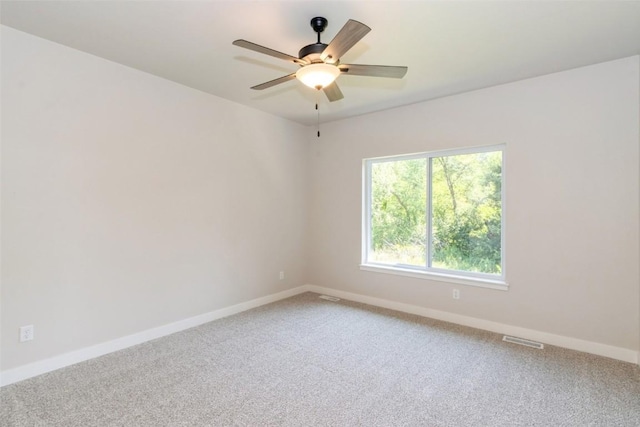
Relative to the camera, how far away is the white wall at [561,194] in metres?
2.81

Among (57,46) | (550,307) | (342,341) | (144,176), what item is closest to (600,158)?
(550,307)

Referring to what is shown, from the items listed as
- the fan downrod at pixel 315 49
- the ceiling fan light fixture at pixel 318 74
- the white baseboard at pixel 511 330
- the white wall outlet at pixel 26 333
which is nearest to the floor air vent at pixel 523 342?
the white baseboard at pixel 511 330

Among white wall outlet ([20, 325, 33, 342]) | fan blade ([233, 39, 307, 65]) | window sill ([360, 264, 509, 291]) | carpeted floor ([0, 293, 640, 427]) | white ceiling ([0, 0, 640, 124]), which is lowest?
carpeted floor ([0, 293, 640, 427])

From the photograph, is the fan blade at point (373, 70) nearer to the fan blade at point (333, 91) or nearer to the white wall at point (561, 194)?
the fan blade at point (333, 91)

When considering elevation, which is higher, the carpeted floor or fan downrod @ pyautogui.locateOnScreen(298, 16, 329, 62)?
fan downrod @ pyautogui.locateOnScreen(298, 16, 329, 62)

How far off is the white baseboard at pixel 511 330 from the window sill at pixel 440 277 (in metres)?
0.37

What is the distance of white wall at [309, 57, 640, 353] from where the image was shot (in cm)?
281

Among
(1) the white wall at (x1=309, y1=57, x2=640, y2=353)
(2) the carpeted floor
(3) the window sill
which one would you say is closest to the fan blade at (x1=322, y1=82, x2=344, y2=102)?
(1) the white wall at (x1=309, y1=57, x2=640, y2=353)

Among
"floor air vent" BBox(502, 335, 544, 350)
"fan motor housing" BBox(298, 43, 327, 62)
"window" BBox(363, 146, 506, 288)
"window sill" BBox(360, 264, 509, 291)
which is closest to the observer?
"fan motor housing" BBox(298, 43, 327, 62)

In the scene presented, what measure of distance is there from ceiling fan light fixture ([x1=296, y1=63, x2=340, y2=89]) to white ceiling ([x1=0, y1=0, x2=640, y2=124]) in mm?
409

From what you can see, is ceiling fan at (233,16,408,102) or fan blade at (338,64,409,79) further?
fan blade at (338,64,409,79)

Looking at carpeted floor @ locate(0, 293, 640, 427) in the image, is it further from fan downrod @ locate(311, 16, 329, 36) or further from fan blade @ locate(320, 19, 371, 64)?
fan downrod @ locate(311, 16, 329, 36)

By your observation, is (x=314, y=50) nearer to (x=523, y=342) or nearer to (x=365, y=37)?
(x=365, y=37)

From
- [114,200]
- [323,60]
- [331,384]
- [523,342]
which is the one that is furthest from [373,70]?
[523,342]
